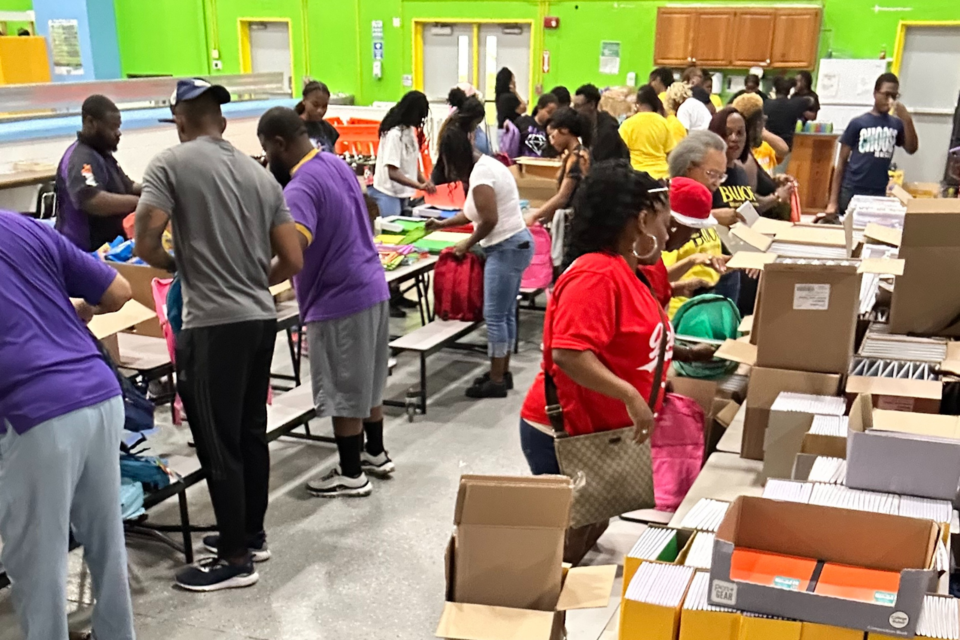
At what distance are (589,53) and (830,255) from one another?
9185mm

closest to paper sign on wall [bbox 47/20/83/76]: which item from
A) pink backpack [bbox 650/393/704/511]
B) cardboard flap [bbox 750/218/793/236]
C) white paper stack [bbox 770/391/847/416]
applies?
cardboard flap [bbox 750/218/793/236]

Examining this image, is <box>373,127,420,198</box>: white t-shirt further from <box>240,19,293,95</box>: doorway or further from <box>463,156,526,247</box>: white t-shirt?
<box>240,19,293,95</box>: doorway

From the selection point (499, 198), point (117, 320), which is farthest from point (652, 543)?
point (499, 198)

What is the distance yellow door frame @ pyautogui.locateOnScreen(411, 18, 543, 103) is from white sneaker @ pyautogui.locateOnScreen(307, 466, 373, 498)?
9.58 m

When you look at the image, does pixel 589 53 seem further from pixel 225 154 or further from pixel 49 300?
pixel 49 300

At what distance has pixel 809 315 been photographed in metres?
2.70

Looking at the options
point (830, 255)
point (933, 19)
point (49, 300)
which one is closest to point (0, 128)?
point (49, 300)

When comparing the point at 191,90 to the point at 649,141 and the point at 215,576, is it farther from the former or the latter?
the point at 649,141

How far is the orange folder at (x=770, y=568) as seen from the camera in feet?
5.11

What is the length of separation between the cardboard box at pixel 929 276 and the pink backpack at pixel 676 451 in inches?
36.4

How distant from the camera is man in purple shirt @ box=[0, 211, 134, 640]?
2.13 metres

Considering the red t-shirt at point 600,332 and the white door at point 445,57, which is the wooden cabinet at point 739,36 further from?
the red t-shirt at point 600,332

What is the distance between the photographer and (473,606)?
2.09 meters

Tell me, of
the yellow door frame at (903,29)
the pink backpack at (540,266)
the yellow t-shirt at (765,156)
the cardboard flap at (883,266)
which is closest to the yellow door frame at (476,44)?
the yellow door frame at (903,29)
